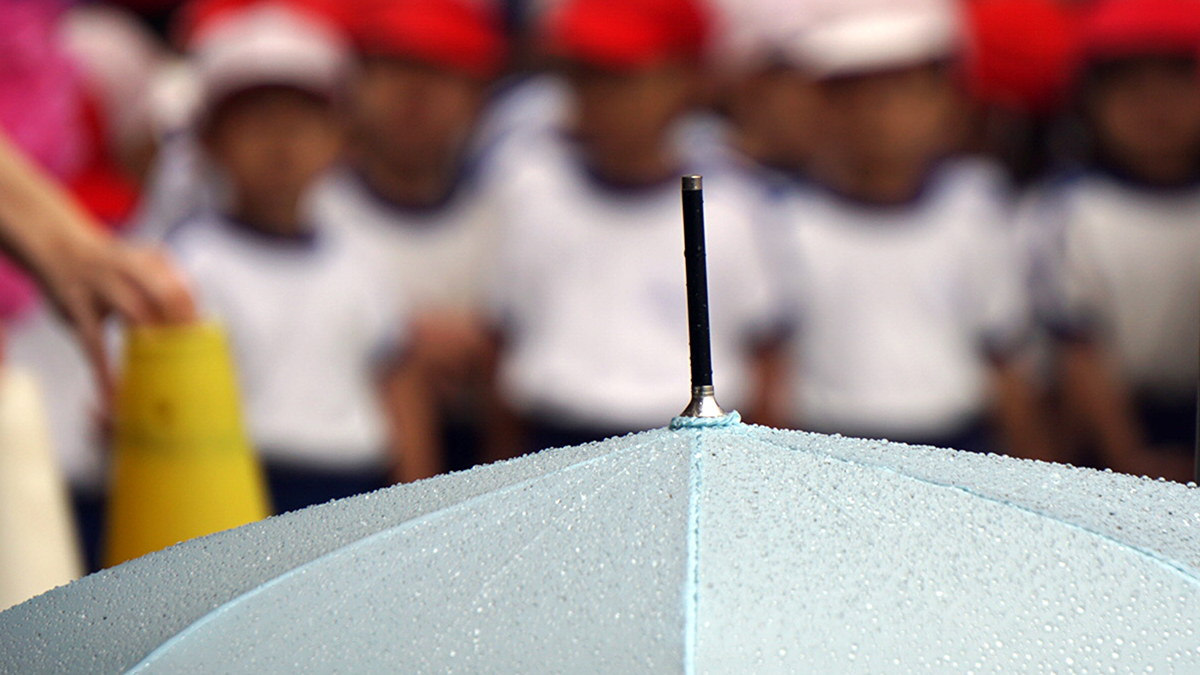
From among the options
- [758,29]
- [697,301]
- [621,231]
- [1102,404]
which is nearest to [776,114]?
[758,29]

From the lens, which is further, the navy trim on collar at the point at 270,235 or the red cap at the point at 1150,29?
the red cap at the point at 1150,29

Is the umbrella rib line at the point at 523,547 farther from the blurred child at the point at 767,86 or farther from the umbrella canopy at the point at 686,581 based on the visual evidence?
the blurred child at the point at 767,86

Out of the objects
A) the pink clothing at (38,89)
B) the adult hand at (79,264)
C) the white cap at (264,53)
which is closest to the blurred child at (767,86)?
the white cap at (264,53)

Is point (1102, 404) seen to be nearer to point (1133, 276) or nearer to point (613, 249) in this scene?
point (1133, 276)

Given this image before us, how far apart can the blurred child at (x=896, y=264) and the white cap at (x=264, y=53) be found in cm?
84

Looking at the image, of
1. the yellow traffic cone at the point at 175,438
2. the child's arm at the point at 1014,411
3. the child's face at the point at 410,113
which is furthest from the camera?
the child's face at the point at 410,113

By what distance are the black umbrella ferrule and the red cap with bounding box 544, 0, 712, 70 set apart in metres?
1.83

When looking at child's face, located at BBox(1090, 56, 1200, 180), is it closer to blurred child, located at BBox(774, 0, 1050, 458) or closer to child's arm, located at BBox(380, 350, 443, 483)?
blurred child, located at BBox(774, 0, 1050, 458)

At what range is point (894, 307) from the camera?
8.53 feet

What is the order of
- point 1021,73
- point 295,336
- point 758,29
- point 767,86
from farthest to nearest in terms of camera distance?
point 1021,73 < point 767,86 < point 758,29 < point 295,336

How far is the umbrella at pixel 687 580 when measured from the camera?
68 cm

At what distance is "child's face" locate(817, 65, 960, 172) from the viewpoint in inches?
105

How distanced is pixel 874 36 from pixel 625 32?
1.40ft

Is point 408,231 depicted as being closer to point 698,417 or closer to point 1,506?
point 1,506
